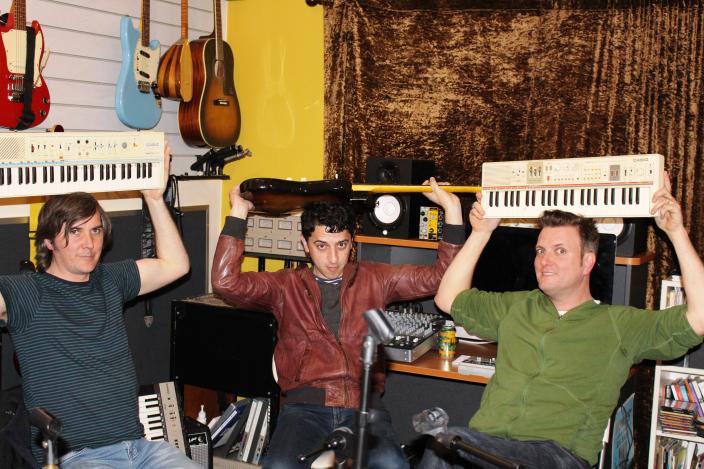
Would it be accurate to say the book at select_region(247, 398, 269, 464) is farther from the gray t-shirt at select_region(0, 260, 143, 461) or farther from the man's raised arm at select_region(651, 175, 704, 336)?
the man's raised arm at select_region(651, 175, 704, 336)

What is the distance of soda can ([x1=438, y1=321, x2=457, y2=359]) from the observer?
3834mm

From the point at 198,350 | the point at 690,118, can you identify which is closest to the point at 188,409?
the point at 198,350

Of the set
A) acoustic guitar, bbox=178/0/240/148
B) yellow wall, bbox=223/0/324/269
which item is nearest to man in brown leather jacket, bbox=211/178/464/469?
acoustic guitar, bbox=178/0/240/148

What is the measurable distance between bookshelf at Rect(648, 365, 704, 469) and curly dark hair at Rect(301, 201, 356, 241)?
1.70 m

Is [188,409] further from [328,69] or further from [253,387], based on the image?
[328,69]

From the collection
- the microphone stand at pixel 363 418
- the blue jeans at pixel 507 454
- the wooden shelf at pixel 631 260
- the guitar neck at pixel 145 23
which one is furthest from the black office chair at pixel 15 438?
the wooden shelf at pixel 631 260

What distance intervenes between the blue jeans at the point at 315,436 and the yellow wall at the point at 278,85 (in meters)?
1.98

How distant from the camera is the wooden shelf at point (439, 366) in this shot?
3.60 m

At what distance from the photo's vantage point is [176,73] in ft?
14.7

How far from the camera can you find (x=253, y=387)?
4.15m

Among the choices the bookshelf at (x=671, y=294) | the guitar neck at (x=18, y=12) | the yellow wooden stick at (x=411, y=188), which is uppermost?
the guitar neck at (x=18, y=12)

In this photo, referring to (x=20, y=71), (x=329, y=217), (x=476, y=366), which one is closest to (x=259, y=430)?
(x=476, y=366)

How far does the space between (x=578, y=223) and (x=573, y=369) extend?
21.5 inches

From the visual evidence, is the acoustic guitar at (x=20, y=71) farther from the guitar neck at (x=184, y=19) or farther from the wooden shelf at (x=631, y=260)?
the wooden shelf at (x=631, y=260)
